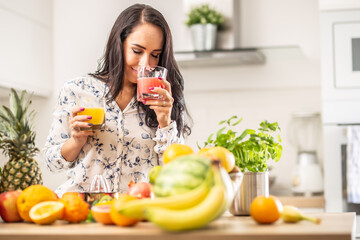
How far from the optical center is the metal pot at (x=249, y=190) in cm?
156

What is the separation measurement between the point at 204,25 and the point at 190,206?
10.5 ft

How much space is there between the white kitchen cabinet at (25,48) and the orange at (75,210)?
2675mm

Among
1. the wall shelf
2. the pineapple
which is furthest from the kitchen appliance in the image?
the pineapple

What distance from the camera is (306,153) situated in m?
4.09

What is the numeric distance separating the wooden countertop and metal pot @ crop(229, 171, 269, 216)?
25 centimetres

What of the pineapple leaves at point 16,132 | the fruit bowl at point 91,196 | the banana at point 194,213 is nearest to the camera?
the banana at point 194,213

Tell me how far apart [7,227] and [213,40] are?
10.2 ft

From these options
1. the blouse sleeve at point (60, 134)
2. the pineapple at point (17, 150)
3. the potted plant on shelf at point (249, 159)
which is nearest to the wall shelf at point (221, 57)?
the blouse sleeve at point (60, 134)

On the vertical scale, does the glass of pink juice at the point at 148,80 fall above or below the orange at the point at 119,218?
above

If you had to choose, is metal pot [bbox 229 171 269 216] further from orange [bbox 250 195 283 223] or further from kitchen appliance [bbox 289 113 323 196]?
Result: kitchen appliance [bbox 289 113 323 196]

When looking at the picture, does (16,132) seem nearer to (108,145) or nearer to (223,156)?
(108,145)

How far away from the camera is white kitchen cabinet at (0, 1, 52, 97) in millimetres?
3902

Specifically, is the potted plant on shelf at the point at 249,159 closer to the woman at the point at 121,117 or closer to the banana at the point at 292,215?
the banana at the point at 292,215

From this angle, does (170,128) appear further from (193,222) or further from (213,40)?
(213,40)
